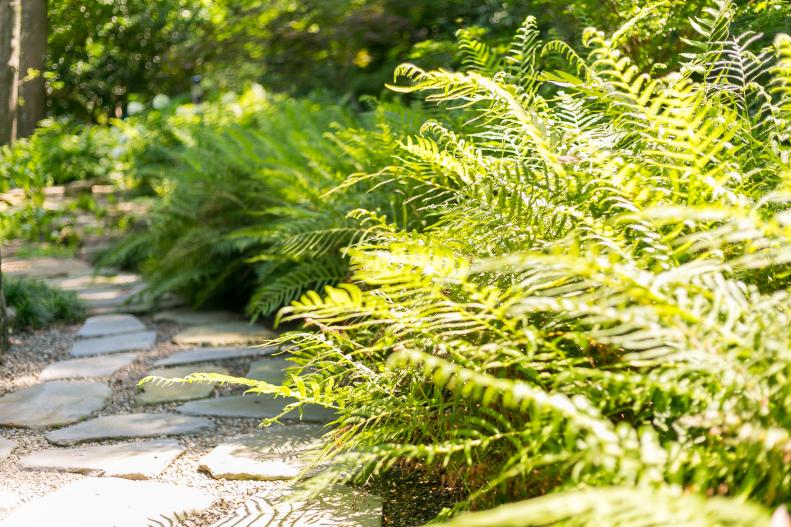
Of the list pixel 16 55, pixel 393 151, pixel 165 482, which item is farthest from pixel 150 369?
pixel 16 55

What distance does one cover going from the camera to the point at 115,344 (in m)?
4.04

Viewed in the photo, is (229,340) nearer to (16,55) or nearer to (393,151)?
(393,151)

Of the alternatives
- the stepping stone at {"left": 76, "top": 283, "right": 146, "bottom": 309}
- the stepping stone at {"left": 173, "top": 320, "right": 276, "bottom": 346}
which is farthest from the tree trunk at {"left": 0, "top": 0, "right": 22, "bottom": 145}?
the stepping stone at {"left": 173, "top": 320, "right": 276, "bottom": 346}

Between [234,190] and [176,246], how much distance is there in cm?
47

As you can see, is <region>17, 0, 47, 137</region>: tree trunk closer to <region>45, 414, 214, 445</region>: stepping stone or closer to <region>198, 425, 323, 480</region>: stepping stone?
<region>45, 414, 214, 445</region>: stepping stone

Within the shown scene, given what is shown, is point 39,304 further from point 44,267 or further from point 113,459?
point 113,459

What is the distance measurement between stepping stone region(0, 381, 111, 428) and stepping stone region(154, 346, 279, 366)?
0.38 metres

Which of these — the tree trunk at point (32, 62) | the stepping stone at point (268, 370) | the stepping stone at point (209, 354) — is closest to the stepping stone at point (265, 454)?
the stepping stone at point (268, 370)

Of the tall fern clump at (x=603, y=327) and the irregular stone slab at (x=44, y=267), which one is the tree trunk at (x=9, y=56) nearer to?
the irregular stone slab at (x=44, y=267)

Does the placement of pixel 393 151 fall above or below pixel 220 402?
above

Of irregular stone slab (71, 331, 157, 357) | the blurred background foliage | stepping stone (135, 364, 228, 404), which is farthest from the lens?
the blurred background foliage

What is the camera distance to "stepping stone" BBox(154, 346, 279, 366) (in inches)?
143

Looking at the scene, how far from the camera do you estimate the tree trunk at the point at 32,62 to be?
20.5 feet

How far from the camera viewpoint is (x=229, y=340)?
3.98 metres
